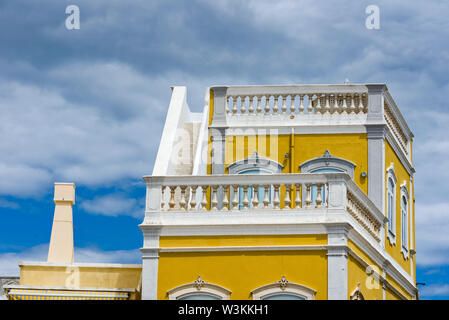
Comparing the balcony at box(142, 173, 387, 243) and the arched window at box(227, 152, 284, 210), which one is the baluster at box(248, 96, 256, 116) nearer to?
the arched window at box(227, 152, 284, 210)

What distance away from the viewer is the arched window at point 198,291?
72.8ft

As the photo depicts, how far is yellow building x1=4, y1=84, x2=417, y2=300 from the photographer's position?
22172 mm

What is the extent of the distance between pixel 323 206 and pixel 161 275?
4293 mm

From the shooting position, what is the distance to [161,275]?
74.1 feet

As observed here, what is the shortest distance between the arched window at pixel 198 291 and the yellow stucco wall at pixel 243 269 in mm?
103

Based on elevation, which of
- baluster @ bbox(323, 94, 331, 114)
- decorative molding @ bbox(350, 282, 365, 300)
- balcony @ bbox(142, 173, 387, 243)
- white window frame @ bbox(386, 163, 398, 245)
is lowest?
decorative molding @ bbox(350, 282, 365, 300)

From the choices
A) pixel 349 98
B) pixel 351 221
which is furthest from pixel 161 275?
pixel 349 98

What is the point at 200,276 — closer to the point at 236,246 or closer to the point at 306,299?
the point at 236,246

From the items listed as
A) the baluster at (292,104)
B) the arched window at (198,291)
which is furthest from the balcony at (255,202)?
the baluster at (292,104)

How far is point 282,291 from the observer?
2197 cm

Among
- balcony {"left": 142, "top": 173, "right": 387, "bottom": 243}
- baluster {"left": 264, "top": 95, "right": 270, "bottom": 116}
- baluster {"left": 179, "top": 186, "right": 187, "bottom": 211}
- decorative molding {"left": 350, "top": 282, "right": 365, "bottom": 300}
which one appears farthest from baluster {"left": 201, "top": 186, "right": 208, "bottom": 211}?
baluster {"left": 264, "top": 95, "right": 270, "bottom": 116}

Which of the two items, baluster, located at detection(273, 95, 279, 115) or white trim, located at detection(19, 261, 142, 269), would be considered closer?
white trim, located at detection(19, 261, 142, 269)

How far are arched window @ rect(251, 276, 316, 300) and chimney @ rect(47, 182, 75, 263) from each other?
28.0 ft

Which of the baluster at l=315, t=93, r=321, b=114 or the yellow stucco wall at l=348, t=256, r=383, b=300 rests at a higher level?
the baluster at l=315, t=93, r=321, b=114
